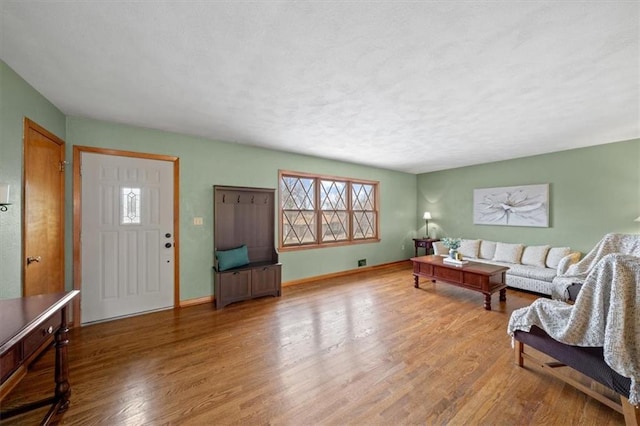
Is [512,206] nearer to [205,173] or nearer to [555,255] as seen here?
[555,255]

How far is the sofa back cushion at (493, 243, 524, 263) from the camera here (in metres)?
4.53

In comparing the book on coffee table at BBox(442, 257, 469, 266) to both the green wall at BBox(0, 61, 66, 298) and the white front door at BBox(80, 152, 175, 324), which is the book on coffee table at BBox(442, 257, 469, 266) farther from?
the green wall at BBox(0, 61, 66, 298)

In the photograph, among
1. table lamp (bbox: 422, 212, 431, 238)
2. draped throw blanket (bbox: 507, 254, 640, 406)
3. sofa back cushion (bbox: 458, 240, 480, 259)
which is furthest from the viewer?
table lamp (bbox: 422, 212, 431, 238)

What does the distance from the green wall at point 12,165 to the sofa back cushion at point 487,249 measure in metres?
6.52

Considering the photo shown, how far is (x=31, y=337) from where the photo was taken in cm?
127

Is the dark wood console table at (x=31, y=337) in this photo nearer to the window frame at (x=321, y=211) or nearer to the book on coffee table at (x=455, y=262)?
the window frame at (x=321, y=211)

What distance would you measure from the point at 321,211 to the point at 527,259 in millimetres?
3856

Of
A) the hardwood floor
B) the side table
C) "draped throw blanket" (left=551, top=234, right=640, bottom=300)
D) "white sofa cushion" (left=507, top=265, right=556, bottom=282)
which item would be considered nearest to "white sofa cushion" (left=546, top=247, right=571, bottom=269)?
"white sofa cushion" (left=507, top=265, right=556, bottom=282)

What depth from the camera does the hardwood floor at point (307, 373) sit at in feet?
5.21

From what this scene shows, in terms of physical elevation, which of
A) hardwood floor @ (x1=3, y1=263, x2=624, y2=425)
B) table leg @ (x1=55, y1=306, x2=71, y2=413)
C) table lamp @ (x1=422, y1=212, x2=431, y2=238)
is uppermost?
table lamp @ (x1=422, y1=212, x2=431, y2=238)

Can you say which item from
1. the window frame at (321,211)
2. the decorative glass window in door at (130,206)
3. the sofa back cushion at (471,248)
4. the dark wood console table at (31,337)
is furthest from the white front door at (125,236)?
the sofa back cushion at (471,248)

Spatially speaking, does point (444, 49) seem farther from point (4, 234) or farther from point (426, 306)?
point (4, 234)

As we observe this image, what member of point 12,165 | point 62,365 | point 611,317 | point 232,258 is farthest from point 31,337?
point 611,317

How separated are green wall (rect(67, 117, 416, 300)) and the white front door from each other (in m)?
0.18
